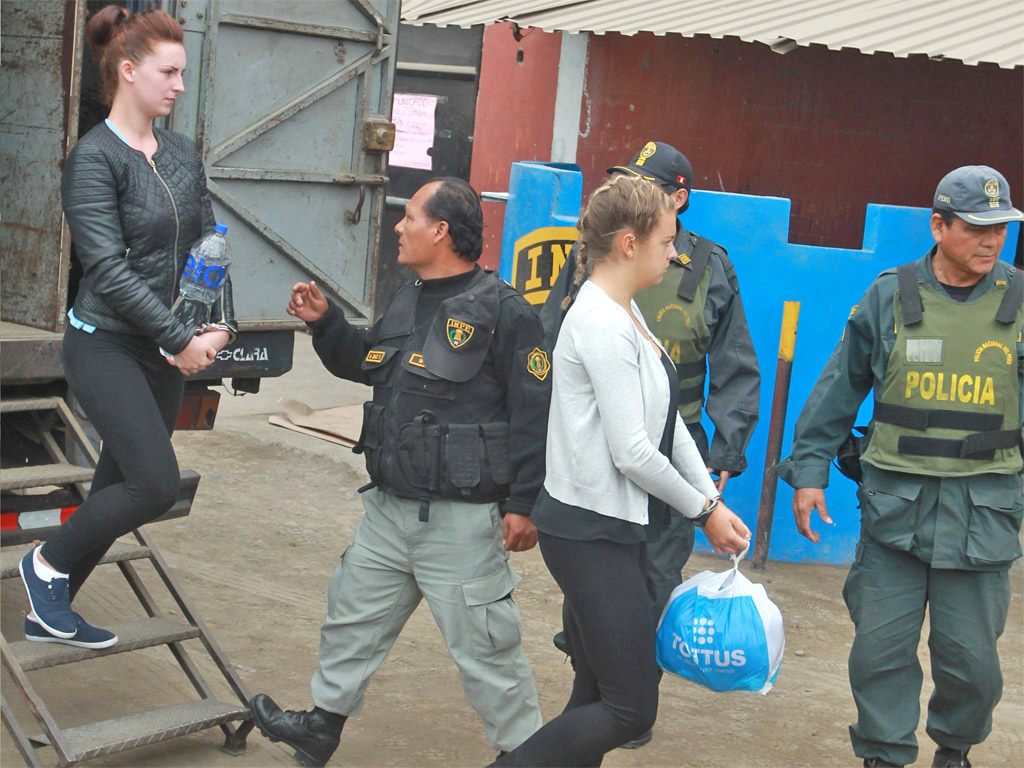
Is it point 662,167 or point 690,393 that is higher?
point 662,167

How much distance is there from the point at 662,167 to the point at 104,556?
86.9 inches

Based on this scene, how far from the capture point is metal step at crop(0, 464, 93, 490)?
4.07 meters

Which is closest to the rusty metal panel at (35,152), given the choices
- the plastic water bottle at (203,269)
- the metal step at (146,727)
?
the plastic water bottle at (203,269)

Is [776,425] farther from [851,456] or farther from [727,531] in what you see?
[727,531]

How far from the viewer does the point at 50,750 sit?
3.83 metres

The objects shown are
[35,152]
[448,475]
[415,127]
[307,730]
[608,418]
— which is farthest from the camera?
[415,127]

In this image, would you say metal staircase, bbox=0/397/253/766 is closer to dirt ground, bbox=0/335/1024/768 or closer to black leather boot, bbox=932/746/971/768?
dirt ground, bbox=0/335/1024/768

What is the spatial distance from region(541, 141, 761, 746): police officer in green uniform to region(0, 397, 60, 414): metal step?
1741 millimetres

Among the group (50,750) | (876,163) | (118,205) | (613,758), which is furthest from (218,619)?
(876,163)

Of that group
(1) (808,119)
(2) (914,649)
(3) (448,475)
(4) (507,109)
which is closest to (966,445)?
(2) (914,649)

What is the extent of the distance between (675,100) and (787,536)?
11.1 ft

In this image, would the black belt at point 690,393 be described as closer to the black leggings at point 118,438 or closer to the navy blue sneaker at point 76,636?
the black leggings at point 118,438

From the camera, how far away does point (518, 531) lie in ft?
11.4

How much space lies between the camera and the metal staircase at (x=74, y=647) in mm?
3504
